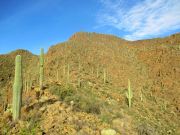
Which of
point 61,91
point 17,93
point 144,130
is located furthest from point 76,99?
point 144,130

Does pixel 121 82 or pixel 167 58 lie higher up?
pixel 167 58

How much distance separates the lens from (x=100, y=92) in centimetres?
1861

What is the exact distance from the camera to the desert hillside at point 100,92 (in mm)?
11562

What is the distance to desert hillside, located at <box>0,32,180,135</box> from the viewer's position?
1156 cm

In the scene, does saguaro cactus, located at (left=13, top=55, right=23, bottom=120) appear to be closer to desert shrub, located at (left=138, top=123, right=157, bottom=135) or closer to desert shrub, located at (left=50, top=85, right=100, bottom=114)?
desert shrub, located at (left=50, top=85, right=100, bottom=114)

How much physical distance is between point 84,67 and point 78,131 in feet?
57.9

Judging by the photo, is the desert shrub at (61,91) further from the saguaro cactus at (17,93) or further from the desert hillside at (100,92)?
the saguaro cactus at (17,93)

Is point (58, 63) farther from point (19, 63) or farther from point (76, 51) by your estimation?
point (19, 63)

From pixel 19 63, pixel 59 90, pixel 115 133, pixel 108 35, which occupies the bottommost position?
pixel 115 133

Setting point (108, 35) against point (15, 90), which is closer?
point (15, 90)

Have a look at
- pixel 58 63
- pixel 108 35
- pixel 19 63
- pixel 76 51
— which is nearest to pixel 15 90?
pixel 19 63

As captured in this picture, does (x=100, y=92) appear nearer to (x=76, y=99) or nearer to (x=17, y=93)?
(x=76, y=99)

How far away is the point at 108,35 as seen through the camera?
2003 inches

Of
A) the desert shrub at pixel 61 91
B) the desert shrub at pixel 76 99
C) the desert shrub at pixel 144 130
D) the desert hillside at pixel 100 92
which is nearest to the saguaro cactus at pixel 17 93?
the desert hillside at pixel 100 92
